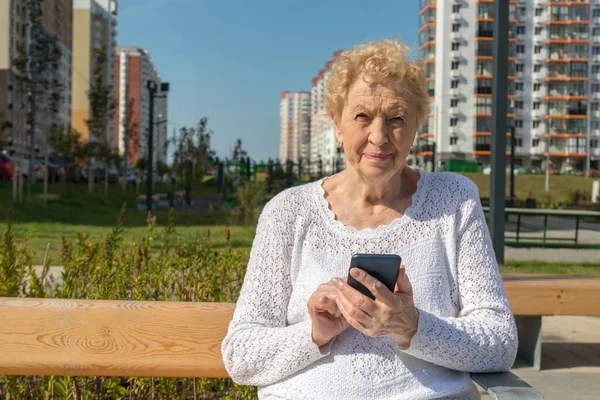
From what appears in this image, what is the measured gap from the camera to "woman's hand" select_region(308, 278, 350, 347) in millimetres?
1979

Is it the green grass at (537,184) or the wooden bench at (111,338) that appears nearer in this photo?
the wooden bench at (111,338)

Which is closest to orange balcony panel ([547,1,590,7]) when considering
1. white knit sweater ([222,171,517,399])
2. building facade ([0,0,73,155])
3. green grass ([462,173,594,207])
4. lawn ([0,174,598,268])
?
green grass ([462,173,594,207])

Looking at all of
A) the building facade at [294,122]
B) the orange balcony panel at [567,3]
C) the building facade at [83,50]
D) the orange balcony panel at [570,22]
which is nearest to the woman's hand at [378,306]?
the orange balcony panel at [567,3]

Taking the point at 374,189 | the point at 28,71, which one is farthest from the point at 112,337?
Answer: the point at 28,71

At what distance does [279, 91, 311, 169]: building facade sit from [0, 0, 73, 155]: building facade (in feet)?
201

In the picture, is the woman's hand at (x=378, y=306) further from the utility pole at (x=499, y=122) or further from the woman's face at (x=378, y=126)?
the utility pole at (x=499, y=122)

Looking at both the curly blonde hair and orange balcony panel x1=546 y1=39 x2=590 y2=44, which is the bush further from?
orange balcony panel x1=546 y1=39 x2=590 y2=44

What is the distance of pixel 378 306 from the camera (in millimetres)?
1871

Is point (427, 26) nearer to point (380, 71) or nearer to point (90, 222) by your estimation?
point (90, 222)

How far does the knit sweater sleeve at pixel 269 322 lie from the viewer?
216 centimetres

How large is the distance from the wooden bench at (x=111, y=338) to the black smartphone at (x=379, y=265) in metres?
0.90

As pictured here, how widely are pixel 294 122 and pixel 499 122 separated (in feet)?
485

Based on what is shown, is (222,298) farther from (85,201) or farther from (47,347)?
(85,201)

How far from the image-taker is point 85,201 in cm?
2430
